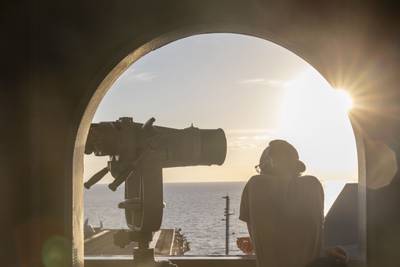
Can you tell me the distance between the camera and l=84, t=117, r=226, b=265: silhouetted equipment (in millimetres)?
4273

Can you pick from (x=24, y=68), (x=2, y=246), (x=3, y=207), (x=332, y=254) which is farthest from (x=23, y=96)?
(x=332, y=254)

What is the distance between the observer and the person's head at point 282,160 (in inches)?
130

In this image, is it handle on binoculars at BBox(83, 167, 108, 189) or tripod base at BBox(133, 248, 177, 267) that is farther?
handle on binoculars at BBox(83, 167, 108, 189)

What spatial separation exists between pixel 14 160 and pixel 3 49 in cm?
64

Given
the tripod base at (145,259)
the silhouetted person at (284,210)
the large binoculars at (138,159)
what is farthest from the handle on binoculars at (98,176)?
the silhouetted person at (284,210)

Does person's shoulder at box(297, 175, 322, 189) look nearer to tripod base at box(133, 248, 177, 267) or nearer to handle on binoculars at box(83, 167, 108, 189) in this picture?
tripod base at box(133, 248, 177, 267)

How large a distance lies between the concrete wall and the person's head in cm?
43

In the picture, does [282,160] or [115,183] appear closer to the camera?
[282,160]

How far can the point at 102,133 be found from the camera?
4430 mm

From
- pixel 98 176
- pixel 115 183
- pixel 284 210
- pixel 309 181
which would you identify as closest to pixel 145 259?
pixel 115 183

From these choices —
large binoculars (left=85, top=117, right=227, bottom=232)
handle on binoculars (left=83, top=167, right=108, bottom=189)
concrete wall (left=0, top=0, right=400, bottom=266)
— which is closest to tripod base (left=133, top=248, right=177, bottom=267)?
large binoculars (left=85, top=117, right=227, bottom=232)

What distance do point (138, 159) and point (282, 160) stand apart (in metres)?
1.38

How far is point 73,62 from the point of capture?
3.41 metres

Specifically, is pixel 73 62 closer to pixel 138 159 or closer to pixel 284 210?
pixel 138 159
